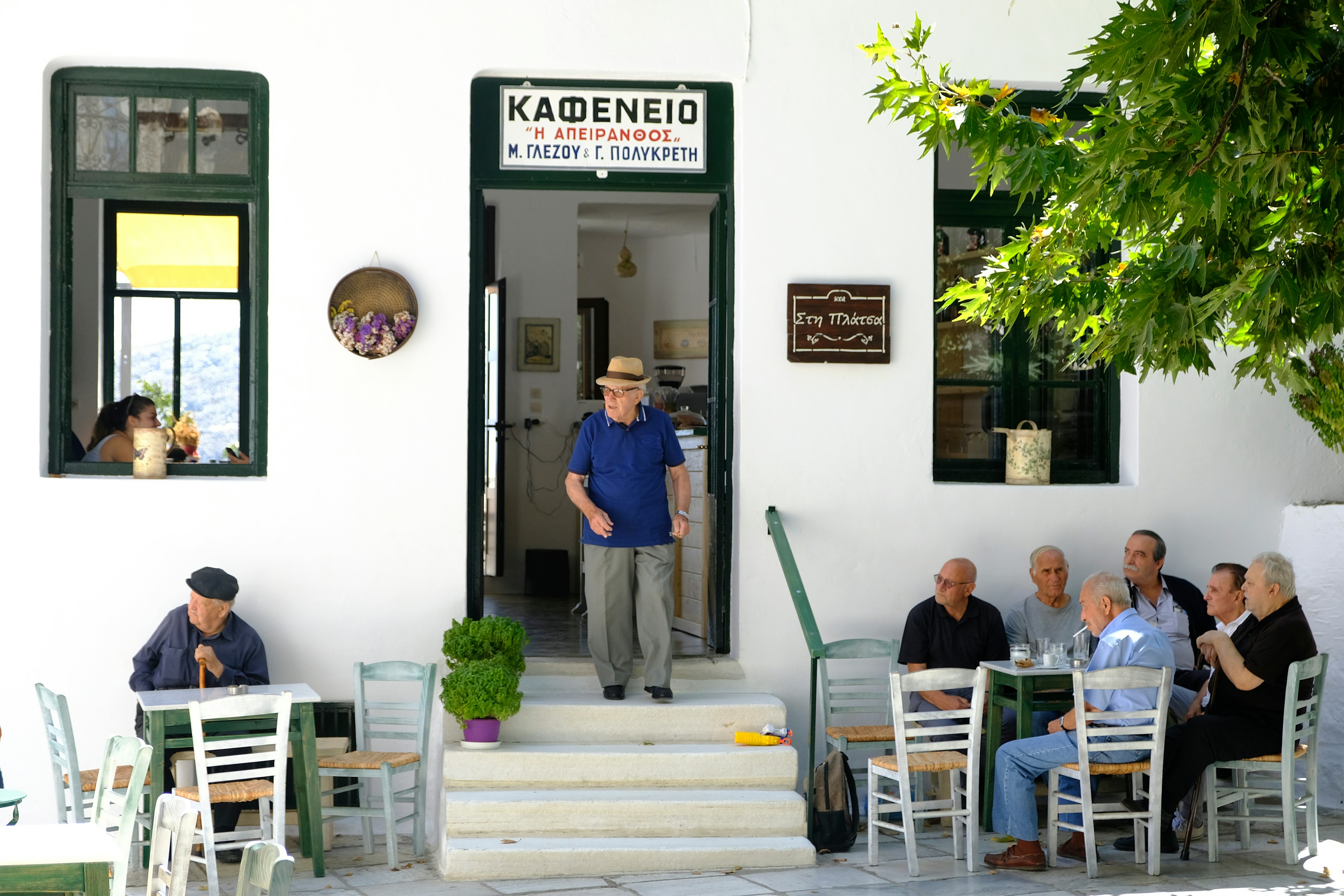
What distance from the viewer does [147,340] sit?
23.1 feet

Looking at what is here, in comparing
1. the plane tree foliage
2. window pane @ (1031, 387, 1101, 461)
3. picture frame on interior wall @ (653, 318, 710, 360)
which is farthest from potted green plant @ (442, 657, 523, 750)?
picture frame on interior wall @ (653, 318, 710, 360)

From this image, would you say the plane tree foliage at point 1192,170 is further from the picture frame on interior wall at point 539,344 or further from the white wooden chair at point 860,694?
the picture frame on interior wall at point 539,344

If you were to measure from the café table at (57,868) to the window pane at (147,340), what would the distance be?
405 centimetres

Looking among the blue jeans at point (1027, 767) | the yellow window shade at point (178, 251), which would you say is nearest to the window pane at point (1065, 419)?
the blue jeans at point (1027, 767)

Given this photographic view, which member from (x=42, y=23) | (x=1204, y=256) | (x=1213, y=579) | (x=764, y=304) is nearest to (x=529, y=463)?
(x=764, y=304)

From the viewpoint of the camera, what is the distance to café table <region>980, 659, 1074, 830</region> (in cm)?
612

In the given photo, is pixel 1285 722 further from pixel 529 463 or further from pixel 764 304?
pixel 529 463

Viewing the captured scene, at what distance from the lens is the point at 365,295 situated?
6.68 meters

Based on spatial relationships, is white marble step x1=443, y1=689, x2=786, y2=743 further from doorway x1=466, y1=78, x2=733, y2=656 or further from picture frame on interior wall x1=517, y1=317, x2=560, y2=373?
picture frame on interior wall x1=517, y1=317, x2=560, y2=373

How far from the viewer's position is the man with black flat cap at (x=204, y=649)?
6.16 metres

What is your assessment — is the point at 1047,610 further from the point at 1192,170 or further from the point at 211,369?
the point at 211,369

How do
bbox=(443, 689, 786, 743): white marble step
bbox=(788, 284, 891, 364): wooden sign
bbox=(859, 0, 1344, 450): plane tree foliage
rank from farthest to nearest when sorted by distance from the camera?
1. bbox=(788, 284, 891, 364): wooden sign
2. bbox=(443, 689, 786, 743): white marble step
3. bbox=(859, 0, 1344, 450): plane tree foliage

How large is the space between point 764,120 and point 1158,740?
3.50m

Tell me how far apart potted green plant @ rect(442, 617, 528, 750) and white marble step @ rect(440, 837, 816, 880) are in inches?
20.3
